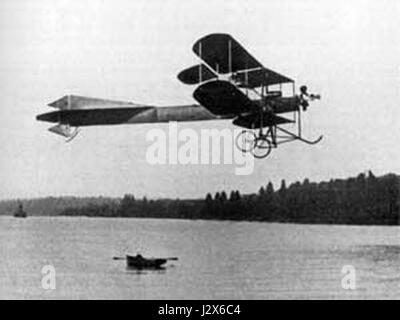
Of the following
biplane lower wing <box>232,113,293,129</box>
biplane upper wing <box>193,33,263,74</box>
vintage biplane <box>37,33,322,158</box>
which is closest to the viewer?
biplane upper wing <box>193,33,263,74</box>

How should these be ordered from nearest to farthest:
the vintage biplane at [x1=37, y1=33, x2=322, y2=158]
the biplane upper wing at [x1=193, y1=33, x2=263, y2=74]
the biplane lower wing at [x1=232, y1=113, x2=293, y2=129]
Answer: the biplane upper wing at [x1=193, y1=33, x2=263, y2=74]
the vintage biplane at [x1=37, y1=33, x2=322, y2=158]
the biplane lower wing at [x1=232, y1=113, x2=293, y2=129]

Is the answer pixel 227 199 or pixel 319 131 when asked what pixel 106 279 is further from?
pixel 319 131

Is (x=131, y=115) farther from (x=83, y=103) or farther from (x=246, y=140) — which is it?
(x=246, y=140)

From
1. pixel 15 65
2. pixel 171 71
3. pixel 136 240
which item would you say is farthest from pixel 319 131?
pixel 15 65

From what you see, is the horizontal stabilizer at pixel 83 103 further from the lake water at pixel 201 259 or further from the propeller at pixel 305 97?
the propeller at pixel 305 97

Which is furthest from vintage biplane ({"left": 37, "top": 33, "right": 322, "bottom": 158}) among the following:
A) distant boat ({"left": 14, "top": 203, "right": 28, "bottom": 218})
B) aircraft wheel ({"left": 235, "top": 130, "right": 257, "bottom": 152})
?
distant boat ({"left": 14, "top": 203, "right": 28, "bottom": 218})

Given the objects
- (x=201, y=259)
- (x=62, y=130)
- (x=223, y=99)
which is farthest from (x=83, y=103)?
(x=201, y=259)

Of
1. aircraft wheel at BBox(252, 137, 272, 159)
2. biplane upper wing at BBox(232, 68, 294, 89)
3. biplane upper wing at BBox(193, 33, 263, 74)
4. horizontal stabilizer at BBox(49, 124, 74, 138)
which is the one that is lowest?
aircraft wheel at BBox(252, 137, 272, 159)

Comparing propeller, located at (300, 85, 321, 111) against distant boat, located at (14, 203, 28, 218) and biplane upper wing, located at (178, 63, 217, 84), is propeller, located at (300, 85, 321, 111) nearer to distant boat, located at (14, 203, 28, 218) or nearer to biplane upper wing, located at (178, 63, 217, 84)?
biplane upper wing, located at (178, 63, 217, 84)
